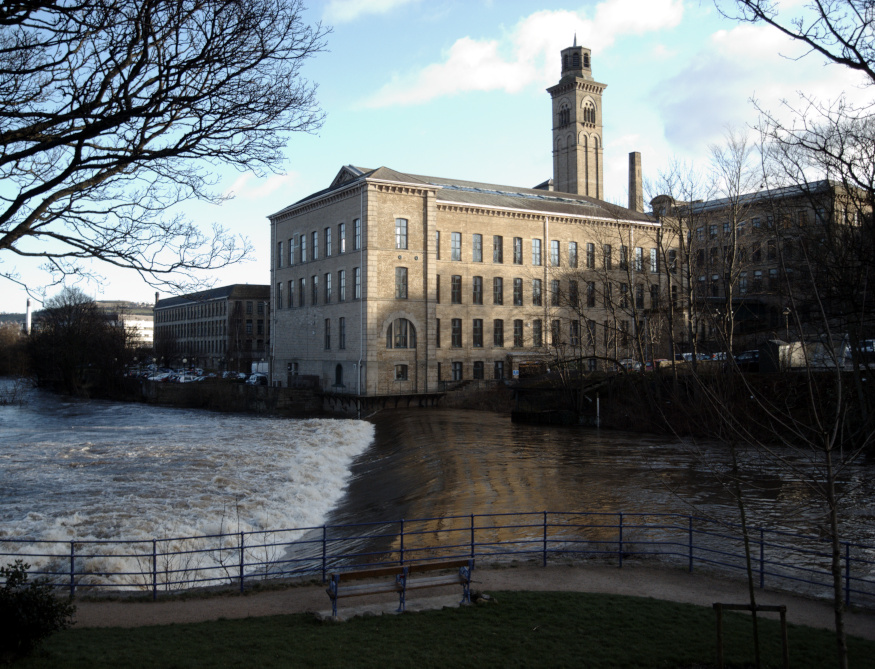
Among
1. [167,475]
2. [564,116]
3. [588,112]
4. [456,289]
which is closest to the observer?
[167,475]

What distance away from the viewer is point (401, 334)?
54.6 meters

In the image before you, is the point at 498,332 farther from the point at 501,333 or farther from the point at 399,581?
the point at 399,581

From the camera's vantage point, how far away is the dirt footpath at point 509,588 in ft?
35.6

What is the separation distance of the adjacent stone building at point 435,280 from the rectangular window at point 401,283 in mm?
83

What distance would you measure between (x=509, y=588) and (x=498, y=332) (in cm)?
4964

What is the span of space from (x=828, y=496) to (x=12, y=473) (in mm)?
29167

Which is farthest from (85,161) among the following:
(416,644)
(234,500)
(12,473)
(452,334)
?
(452,334)

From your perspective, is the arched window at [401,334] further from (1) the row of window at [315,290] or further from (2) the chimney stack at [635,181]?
(2) the chimney stack at [635,181]

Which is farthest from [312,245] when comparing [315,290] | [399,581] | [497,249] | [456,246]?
[399,581]

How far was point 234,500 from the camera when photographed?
74.4 ft

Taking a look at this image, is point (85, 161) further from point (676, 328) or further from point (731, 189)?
point (676, 328)

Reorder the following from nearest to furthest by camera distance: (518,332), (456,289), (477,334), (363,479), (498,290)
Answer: (363,479), (456,289), (477,334), (498,290), (518,332)

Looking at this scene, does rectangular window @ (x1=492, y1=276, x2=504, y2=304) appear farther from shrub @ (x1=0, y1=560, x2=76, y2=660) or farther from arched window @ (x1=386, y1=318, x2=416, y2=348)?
shrub @ (x1=0, y1=560, x2=76, y2=660)

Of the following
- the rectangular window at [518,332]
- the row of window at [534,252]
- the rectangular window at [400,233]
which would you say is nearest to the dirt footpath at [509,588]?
the rectangular window at [400,233]
